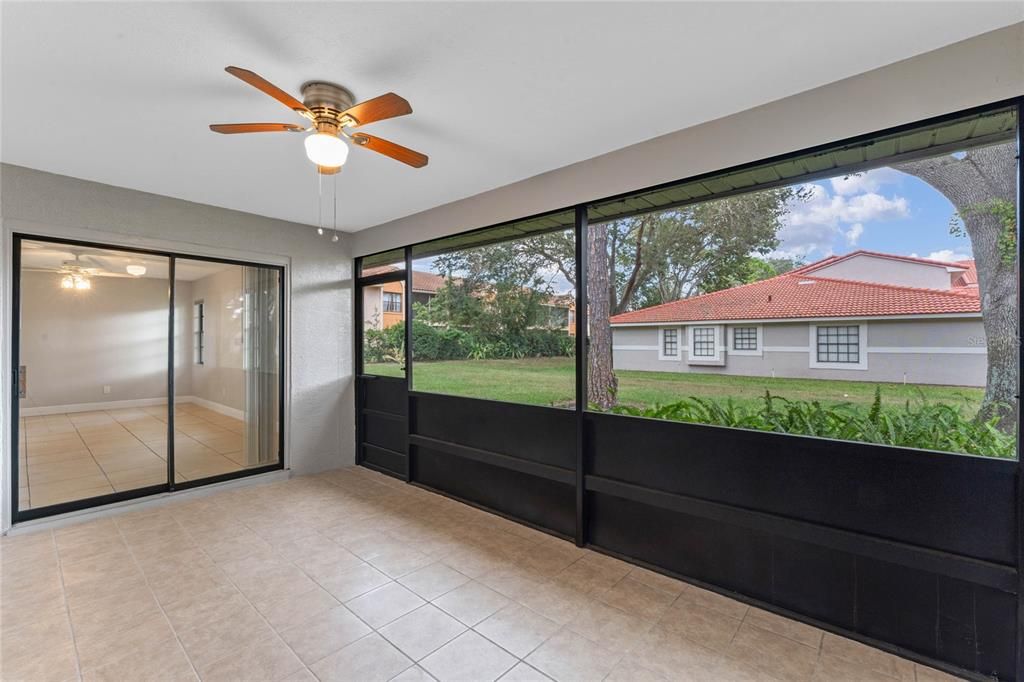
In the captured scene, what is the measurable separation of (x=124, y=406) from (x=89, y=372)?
38 centimetres

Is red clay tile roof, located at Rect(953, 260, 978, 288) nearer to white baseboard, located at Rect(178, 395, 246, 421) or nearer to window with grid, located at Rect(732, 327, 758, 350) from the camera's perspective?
window with grid, located at Rect(732, 327, 758, 350)

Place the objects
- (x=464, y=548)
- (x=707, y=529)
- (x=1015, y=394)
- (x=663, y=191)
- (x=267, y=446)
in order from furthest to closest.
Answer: (x=267, y=446) → (x=464, y=548) → (x=663, y=191) → (x=707, y=529) → (x=1015, y=394)

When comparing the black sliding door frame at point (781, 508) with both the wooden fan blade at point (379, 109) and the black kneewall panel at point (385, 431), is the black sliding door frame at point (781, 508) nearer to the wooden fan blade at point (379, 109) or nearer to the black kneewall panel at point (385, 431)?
the black kneewall panel at point (385, 431)

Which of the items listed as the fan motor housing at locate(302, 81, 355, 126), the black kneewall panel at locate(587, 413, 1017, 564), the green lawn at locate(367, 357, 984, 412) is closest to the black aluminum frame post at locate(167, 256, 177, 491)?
the green lawn at locate(367, 357, 984, 412)

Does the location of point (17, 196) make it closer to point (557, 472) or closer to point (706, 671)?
point (557, 472)

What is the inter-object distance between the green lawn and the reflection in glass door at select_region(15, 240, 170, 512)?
207cm

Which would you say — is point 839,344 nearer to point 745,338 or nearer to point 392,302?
point 745,338

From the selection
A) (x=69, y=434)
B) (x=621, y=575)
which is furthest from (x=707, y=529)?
(x=69, y=434)

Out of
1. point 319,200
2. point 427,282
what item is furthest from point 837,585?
point 319,200

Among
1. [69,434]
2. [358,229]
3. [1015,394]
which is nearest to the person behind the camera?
[1015,394]

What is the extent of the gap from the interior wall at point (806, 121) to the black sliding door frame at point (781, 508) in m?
0.06

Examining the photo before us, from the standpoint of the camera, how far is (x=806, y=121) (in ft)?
7.13

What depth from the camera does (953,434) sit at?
198cm

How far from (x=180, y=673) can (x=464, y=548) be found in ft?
5.10
